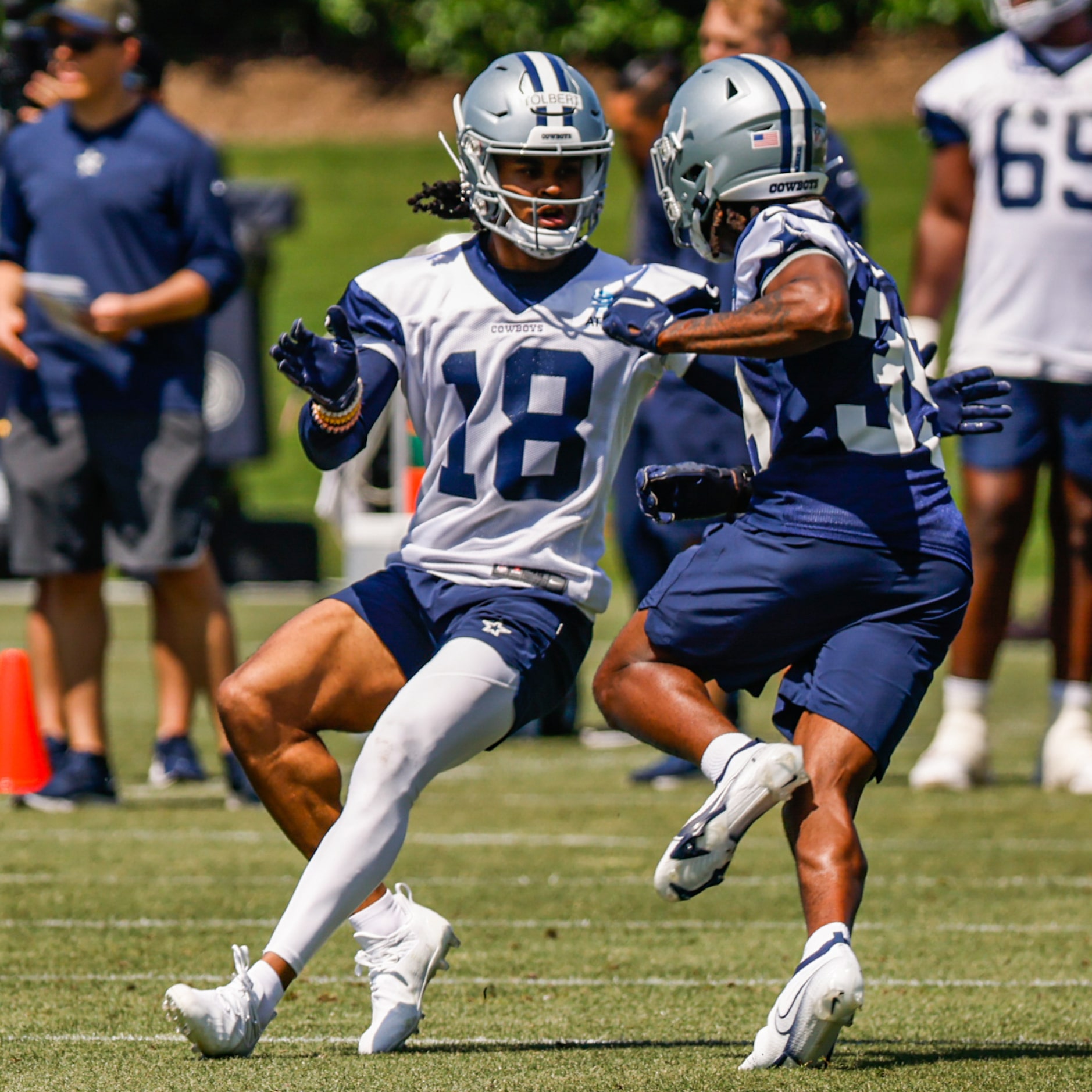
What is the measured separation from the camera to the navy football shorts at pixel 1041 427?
800cm

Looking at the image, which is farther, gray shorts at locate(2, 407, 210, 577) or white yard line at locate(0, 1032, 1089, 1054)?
gray shorts at locate(2, 407, 210, 577)

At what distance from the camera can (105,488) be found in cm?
775

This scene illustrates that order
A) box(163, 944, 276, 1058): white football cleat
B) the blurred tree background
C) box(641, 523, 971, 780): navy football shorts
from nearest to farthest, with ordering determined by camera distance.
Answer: box(163, 944, 276, 1058): white football cleat < box(641, 523, 971, 780): navy football shorts < the blurred tree background

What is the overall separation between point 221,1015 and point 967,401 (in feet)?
6.16

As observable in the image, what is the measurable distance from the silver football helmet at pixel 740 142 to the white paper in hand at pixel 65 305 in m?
3.41

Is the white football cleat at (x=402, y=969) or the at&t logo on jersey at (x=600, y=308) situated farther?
the at&t logo on jersey at (x=600, y=308)

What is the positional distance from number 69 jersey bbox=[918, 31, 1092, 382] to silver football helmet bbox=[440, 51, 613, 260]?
357 centimetres

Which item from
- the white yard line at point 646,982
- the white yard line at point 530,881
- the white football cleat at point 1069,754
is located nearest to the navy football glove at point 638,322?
the white yard line at point 646,982

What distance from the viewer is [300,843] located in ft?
15.1

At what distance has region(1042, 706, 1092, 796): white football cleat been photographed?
7914 millimetres

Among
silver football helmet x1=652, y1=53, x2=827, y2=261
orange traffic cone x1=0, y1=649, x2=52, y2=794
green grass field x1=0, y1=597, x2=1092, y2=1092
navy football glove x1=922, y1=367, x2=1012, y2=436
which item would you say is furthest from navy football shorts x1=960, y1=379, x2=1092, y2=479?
silver football helmet x1=652, y1=53, x2=827, y2=261

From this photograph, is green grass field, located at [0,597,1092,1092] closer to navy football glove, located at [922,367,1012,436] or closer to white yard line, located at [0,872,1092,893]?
white yard line, located at [0,872,1092,893]

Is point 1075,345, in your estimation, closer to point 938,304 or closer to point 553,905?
point 938,304

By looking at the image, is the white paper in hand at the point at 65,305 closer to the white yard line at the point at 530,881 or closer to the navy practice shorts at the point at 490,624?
the white yard line at the point at 530,881
